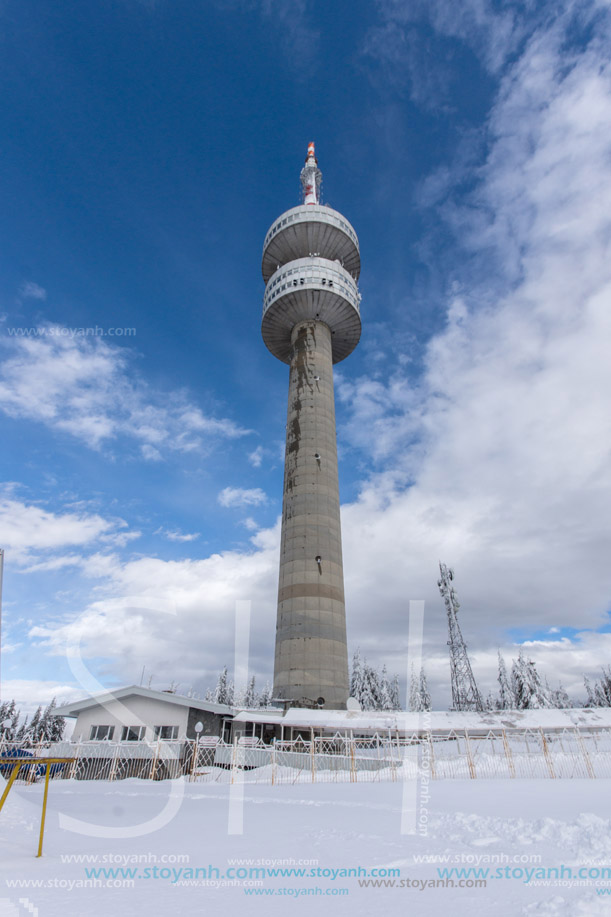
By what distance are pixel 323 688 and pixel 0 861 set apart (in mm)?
28050

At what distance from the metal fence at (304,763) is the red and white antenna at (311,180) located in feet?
184

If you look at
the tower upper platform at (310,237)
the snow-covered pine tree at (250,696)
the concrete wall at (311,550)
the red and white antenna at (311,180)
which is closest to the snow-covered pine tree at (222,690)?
the snow-covered pine tree at (250,696)

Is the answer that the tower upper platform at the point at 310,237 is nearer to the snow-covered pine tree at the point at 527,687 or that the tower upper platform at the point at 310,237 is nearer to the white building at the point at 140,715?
the white building at the point at 140,715

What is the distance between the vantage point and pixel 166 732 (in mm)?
29703

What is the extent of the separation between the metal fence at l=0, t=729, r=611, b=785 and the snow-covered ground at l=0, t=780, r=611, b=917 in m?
8.10

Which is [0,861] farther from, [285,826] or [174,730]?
[174,730]

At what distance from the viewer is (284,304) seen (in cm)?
4931

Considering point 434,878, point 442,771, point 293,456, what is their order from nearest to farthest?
1. point 434,878
2. point 442,771
3. point 293,456

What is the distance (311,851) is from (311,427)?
118 ft

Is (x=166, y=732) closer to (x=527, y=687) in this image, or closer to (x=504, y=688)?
(x=527, y=687)

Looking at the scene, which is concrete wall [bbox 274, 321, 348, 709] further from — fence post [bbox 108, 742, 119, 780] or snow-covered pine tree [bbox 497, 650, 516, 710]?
snow-covered pine tree [bbox 497, 650, 516, 710]

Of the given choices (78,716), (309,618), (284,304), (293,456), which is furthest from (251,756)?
(284,304)

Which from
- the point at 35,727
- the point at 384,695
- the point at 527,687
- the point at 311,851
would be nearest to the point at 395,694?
the point at 384,695

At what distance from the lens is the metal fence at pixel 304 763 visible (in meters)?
23.2
